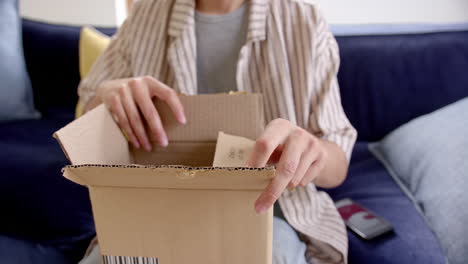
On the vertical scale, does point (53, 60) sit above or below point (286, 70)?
below

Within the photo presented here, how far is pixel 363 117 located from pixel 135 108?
0.83m

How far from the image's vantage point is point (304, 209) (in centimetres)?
72

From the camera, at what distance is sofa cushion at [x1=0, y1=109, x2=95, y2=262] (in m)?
0.93

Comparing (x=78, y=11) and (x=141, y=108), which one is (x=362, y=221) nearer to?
Result: (x=141, y=108)

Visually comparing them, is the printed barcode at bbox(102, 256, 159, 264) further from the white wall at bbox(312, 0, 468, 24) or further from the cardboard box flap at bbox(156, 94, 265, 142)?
the white wall at bbox(312, 0, 468, 24)

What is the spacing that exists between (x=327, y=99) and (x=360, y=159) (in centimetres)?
47

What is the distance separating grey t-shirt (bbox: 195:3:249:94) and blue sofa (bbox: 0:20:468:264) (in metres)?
0.44

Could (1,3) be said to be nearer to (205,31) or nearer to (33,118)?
(33,118)

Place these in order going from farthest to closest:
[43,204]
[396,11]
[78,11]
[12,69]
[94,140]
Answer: [78,11]
[396,11]
[12,69]
[43,204]
[94,140]

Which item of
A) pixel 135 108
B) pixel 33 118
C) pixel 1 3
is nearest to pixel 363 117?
pixel 135 108

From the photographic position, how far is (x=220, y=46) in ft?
2.71

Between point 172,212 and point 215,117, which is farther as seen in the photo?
point 215,117

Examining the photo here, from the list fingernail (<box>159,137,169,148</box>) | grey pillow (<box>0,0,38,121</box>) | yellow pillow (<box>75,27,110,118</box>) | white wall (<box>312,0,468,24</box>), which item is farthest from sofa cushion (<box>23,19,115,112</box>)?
fingernail (<box>159,137,169,148</box>)

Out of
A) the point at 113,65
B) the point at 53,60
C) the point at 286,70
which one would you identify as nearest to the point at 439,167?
Answer: the point at 286,70
